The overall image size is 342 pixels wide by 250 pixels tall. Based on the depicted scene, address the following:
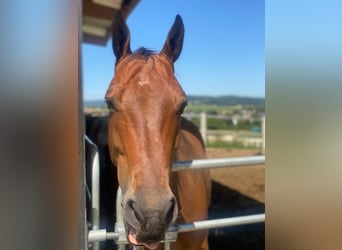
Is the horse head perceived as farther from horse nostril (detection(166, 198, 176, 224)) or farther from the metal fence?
the metal fence

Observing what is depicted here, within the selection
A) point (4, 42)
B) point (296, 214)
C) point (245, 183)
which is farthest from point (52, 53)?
point (245, 183)

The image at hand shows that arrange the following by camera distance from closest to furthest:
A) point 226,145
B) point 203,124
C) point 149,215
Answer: point 149,215, point 226,145, point 203,124

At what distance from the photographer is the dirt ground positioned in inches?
114

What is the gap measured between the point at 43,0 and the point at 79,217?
57 centimetres

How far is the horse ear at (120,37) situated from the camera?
49.8 inches

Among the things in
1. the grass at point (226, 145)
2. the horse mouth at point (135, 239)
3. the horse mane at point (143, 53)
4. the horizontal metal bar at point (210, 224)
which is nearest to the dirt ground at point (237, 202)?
the grass at point (226, 145)

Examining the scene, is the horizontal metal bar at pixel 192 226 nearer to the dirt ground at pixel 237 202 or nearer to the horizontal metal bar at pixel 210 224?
the horizontal metal bar at pixel 210 224

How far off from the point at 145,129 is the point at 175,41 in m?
0.44

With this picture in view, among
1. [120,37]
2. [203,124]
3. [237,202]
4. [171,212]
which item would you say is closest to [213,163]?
[171,212]

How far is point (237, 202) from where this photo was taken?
13.3ft

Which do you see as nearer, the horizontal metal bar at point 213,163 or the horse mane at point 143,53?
the horse mane at point 143,53

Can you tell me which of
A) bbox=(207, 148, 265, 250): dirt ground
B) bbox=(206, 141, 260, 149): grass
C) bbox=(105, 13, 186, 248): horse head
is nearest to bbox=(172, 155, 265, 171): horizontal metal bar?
bbox=(105, 13, 186, 248): horse head

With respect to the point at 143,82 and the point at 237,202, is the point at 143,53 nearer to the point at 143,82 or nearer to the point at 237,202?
the point at 143,82

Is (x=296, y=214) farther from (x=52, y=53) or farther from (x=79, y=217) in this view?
(x=52, y=53)
